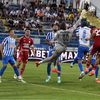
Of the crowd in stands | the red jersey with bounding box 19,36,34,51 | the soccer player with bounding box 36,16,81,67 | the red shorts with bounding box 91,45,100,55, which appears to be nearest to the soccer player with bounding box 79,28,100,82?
the red shorts with bounding box 91,45,100,55

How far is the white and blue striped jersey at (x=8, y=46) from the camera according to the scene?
62.6 ft

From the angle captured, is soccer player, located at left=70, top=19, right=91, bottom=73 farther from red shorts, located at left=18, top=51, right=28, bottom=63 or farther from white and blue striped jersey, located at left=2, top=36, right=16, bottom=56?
white and blue striped jersey, located at left=2, top=36, right=16, bottom=56

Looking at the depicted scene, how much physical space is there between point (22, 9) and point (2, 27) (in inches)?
202

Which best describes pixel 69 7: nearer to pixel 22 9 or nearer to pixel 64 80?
pixel 22 9

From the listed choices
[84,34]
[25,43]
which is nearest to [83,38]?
[84,34]

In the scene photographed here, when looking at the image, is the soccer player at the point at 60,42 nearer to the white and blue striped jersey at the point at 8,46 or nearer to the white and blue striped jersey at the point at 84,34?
the white and blue striped jersey at the point at 8,46

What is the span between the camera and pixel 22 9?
41656 mm

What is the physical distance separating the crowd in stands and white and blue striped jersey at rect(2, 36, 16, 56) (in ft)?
57.2

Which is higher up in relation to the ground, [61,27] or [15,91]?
Answer: [61,27]

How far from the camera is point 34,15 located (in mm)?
41156

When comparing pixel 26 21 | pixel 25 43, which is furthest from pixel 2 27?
pixel 25 43

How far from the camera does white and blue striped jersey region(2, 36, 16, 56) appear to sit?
62.6 feet

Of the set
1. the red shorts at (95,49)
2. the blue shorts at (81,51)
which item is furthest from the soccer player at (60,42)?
the blue shorts at (81,51)

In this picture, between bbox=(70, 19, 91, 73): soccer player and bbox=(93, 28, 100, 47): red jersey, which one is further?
bbox=(70, 19, 91, 73): soccer player
